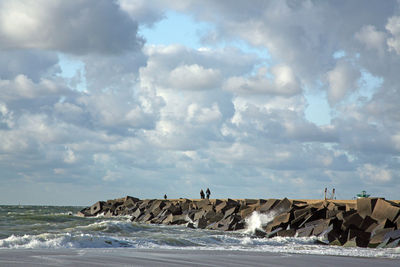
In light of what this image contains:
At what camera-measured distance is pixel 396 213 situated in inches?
572

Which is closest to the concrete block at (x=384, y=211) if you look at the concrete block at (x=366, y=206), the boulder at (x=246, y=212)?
the concrete block at (x=366, y=206)

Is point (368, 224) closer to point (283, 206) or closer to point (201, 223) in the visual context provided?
point (283, 206)

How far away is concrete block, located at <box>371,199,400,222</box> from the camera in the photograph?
14.6 meters

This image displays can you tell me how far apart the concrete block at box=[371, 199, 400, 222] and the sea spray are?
459cm

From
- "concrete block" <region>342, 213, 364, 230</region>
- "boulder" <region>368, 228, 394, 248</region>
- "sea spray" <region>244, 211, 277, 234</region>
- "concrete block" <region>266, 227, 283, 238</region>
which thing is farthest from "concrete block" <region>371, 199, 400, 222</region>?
"sea spray" <region>244, 211, 277, 234</region>

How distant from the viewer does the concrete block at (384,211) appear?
14.6 m

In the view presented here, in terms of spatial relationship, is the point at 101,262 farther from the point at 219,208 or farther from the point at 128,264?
the point at 219,208

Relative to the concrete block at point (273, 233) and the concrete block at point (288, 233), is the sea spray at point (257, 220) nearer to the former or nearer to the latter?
the concrete block at point (273, 233)

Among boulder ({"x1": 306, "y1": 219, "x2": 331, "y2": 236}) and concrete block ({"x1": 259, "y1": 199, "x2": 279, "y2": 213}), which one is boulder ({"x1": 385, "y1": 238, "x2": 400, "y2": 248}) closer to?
boulder ({"x1": 306, "y1": 219, "x2": 331, "y2": 236})

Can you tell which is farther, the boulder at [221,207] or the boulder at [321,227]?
the boulder at [221,207]

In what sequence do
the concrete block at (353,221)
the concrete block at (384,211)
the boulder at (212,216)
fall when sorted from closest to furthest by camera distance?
the concrete block at (384,211), the concrete block at (353,221), the boulder at (212,216)

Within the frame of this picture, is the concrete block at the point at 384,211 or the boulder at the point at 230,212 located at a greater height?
the concrete block at the point at 384,211

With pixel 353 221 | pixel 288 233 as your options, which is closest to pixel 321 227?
pixel 353 221

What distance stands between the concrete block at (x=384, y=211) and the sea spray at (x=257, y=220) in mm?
4589
